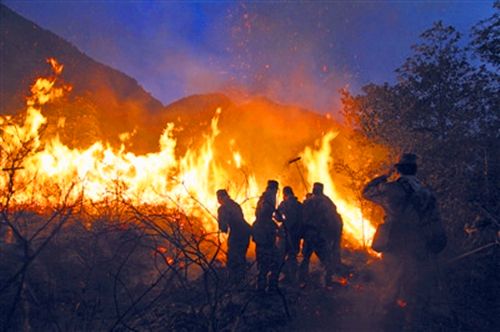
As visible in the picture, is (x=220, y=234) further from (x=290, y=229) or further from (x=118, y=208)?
(x=290, y=229)

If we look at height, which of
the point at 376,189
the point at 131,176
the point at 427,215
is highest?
the point at 131,176

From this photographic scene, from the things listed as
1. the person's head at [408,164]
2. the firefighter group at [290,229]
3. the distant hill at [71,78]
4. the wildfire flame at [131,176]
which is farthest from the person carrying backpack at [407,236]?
the distant hill at [71,78]

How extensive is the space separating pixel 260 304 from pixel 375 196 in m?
3.06

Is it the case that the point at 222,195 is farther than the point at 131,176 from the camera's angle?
No

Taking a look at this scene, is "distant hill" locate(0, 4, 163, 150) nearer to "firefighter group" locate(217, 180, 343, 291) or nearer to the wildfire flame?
the wildfire flame

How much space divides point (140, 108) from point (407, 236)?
50.2 meters

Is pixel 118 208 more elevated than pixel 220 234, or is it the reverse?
pixel 118 208

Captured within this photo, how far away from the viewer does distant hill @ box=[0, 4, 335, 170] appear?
126 feet

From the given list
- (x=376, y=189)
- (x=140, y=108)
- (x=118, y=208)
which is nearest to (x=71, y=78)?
(x=140, y=108)

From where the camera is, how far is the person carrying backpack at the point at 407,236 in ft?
18.7

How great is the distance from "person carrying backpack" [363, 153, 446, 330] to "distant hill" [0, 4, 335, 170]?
26.4 metres

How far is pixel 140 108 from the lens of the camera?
51.7 meters

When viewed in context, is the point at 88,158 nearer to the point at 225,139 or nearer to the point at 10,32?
the point at 225,139

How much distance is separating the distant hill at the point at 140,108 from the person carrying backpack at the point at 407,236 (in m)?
26.4
